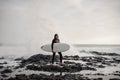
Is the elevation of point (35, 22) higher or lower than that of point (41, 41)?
higher

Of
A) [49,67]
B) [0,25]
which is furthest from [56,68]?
[0,25]

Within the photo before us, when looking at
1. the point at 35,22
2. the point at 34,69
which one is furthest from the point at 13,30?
the point at 34,69

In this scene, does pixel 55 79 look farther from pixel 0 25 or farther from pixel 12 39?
pixel 12 39

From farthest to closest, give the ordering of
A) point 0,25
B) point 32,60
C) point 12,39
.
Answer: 1. point 12,39
2. point 0,25
3. point 32,60

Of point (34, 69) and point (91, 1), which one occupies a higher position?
point (91, 1)

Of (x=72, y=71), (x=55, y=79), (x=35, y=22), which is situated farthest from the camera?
(x=35, y=22)

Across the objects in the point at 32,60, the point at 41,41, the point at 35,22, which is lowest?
the point at 32,60

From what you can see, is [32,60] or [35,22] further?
[35,22]

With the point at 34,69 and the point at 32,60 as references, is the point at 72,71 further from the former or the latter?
the point at 32,60

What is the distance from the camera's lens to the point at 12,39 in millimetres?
25125

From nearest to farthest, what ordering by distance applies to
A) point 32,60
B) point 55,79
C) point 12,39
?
1. point 55,79
2. point 32,60
3. point 12,39

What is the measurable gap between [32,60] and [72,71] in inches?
95.5

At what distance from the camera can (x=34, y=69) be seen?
22.1ft

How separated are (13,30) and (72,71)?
17.6 metres
